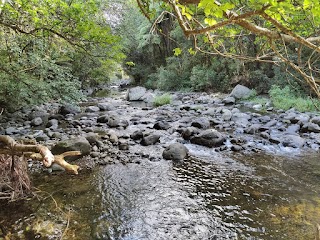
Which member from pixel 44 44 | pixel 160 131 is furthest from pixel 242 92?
pixel 44 44

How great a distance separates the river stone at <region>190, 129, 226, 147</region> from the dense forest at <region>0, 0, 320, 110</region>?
2.04 m

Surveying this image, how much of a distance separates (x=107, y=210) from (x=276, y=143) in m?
4.98

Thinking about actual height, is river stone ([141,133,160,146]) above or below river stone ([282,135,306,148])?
above

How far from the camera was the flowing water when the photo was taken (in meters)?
3.27

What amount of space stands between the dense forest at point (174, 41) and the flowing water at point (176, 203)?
187 centimetres

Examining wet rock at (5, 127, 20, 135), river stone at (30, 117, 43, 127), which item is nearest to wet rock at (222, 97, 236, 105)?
river stone at (30, 117, 43, 127)

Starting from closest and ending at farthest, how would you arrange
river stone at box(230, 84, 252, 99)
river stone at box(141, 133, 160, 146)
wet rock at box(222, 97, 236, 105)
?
river stone at box(141, 133, 160, 146), wet rock at box(222, 97, 236, 105), river stone at box(230, 84, 252, 99)

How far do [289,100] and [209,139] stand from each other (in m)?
6.41

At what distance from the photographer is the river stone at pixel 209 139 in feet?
22.3

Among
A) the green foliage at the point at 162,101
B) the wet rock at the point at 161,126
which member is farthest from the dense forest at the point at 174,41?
the green foliage at the point at 162,101

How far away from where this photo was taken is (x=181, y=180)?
480 centimetres

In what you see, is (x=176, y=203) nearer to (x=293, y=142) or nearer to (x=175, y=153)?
(x=175, y=153)

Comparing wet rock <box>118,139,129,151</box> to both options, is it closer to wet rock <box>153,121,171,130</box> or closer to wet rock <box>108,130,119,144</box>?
wet rock <box>108,130,119,144</box>

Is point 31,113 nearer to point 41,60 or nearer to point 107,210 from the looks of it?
point 41,60
